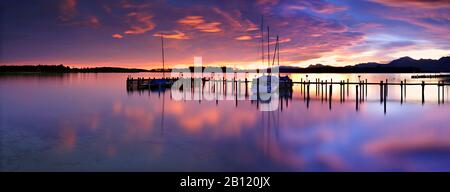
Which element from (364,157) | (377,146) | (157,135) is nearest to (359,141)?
(377,146)

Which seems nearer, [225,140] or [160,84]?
[225,140]

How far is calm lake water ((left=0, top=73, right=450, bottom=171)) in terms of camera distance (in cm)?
1070

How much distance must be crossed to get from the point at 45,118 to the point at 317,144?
14.0 metres

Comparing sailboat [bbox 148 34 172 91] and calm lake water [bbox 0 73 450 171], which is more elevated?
sailboat [bbox 148 34 172 91]

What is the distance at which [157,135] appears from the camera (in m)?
15.4

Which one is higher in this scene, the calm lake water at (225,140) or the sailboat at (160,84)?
the sailboat at (160,84)

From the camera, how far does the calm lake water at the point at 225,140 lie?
10703 millimetres

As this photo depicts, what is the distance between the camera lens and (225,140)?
14508mm

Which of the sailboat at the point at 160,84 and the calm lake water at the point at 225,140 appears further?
the sailboat at the point at 160,84

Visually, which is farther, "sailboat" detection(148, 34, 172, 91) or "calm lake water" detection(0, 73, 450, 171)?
"sailboat" detection(148, 34, 172, 91)
